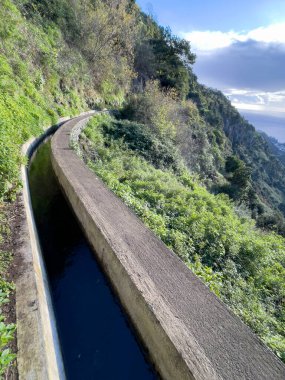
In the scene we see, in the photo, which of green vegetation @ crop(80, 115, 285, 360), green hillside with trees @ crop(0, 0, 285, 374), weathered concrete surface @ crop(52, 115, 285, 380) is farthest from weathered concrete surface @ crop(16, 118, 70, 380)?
green vegetation @ crop(80, 115, 285, 360)

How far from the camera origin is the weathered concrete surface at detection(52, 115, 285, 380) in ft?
9.94

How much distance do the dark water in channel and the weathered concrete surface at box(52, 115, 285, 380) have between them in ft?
0.77

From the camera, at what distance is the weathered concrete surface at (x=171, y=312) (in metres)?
3.03

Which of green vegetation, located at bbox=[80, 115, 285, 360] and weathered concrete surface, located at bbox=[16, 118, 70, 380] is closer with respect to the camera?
weathered concrete surface, located at bbox=[16, 118, 70, 380]

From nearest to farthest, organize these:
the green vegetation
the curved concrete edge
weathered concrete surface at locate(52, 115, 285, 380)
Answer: the curved concrete edge
weathered concrete surface at locate(52, 115, 285, 380)
the green vegetation

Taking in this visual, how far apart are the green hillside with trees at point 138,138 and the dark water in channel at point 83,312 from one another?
1.09m

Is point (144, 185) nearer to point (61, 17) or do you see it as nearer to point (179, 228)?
A: point (179, 228)

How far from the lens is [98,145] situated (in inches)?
549

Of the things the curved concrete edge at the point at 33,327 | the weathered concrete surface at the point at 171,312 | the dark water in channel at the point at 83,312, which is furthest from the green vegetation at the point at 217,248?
the curved concrete edge at the point at 33,327

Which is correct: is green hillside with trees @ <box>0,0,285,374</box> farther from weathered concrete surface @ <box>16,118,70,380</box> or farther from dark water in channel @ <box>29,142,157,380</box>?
dark water in channel @ <box>29,142,157,380</box>

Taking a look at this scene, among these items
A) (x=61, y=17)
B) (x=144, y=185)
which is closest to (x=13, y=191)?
(x=144, y=185)

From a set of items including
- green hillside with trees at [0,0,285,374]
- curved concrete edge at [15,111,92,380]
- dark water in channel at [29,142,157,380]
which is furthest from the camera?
green hillside with trees at [0,0,285,374]

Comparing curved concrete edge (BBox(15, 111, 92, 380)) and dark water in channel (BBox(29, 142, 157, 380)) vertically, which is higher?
curved concrete edge (BBox(15, 111, 92, 380))

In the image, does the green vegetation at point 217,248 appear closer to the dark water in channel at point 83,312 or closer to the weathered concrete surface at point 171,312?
the weathered concrete surface at point 171,312
